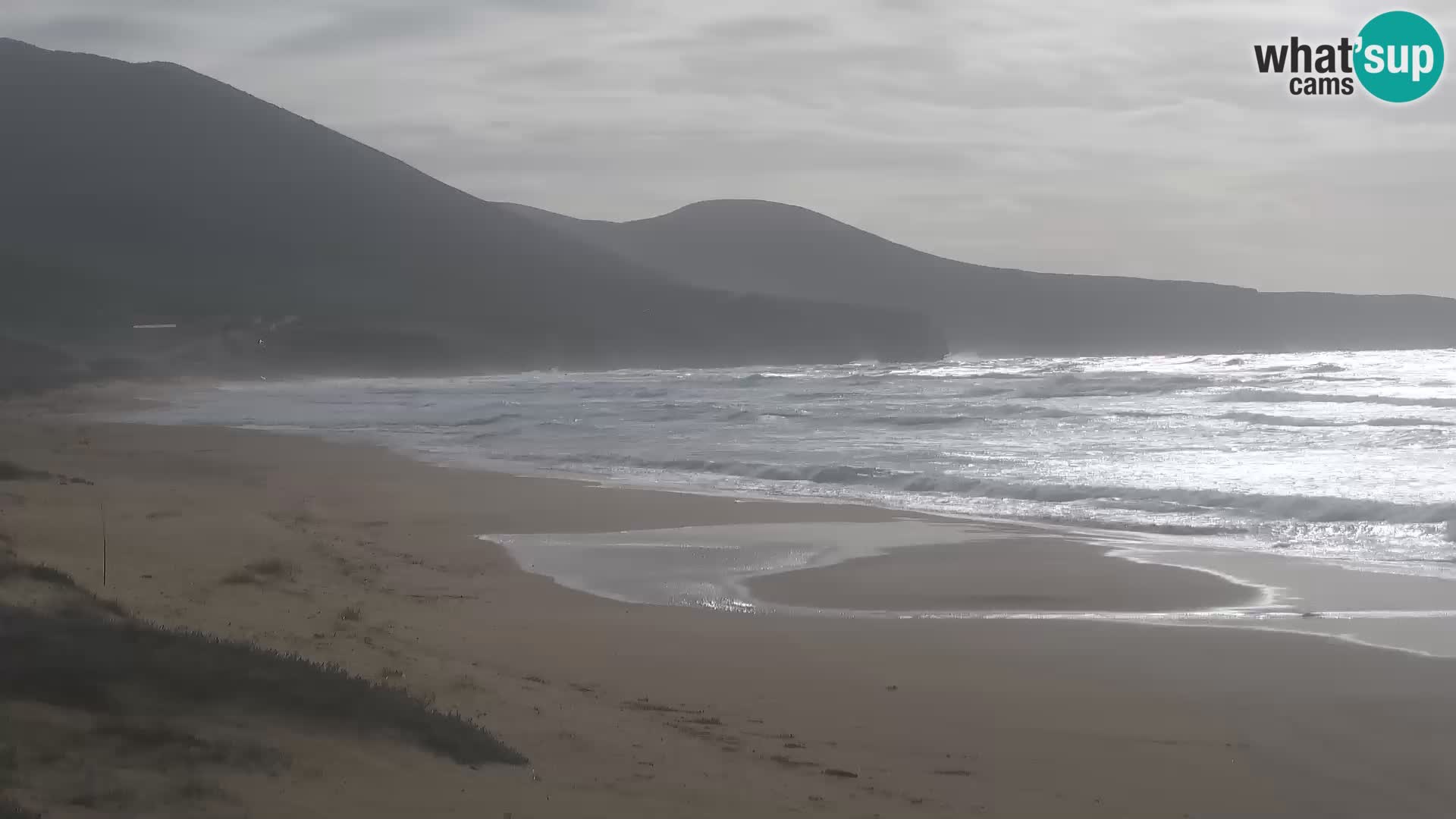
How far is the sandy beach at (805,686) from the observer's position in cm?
409

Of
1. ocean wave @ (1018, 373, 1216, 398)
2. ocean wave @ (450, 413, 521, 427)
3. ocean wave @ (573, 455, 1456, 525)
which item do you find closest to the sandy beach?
ocean wave @ (573, 455, 1456, 525)

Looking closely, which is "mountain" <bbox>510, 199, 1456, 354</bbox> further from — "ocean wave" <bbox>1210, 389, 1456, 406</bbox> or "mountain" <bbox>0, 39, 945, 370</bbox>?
"ocean wave" <bbox>1210, 389, 1456, 406</bbox>

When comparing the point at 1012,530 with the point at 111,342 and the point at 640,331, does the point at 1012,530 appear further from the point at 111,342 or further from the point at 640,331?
the point at 640,331

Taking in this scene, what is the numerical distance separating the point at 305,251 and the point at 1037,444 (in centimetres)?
9788

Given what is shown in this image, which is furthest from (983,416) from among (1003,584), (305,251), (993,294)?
(993,294)

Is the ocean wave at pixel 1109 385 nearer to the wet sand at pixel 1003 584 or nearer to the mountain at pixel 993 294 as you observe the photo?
the wet sand at pixel 1003 584

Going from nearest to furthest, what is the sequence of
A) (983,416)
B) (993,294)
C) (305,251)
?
(983,416) → (305,251) → (993,294)

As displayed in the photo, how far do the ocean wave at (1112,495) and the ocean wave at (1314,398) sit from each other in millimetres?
14823

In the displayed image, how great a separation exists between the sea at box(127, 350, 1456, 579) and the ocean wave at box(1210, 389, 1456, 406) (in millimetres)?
86

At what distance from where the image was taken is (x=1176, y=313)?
394 feet

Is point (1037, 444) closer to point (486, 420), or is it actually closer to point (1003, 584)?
point (1003, 584)

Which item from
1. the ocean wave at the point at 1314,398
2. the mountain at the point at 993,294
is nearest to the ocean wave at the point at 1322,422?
the ocean wave at the point at 1314,398

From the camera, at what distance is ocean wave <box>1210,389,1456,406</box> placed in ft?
82.9

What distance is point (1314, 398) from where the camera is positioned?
2730 cm
